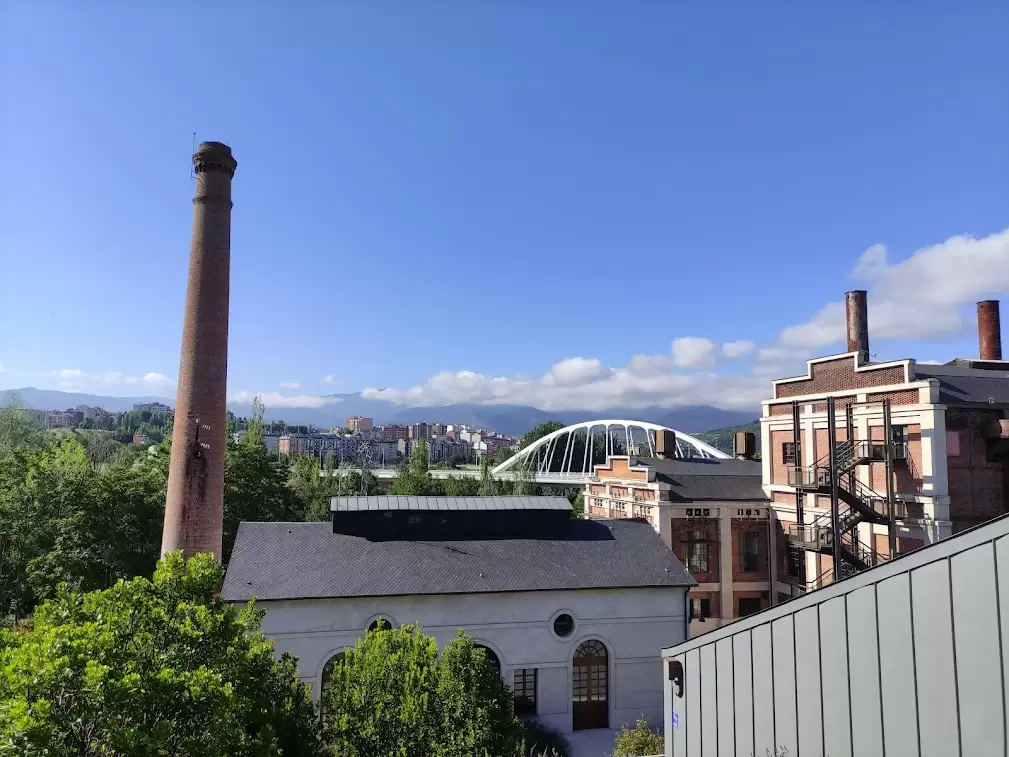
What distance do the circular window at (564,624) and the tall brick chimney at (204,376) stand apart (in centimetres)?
1343

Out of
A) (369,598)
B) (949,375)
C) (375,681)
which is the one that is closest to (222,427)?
(369,598)

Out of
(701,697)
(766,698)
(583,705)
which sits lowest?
(583,705)

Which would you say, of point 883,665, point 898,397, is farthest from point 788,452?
point 883,665

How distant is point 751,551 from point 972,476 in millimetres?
10617

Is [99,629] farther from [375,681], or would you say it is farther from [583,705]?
[583,705]

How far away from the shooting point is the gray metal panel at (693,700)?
973cm

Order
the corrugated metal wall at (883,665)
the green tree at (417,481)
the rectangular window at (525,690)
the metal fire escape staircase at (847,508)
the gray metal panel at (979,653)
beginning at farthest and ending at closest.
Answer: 1. the green tree at (417,481)
2. the metal fire escape staircase at (847,508)
3. the rectangular window at (525,690)
4. the corrugated metal wall at (883,665)
5. the gray metal panel at (979,653)

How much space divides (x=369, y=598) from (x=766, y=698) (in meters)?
14.6

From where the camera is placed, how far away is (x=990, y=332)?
1282 inches

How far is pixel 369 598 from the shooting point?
66.1 ft

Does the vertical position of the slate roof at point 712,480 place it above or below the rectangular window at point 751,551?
above

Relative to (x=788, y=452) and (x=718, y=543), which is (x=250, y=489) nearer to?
(x=718, y=543)

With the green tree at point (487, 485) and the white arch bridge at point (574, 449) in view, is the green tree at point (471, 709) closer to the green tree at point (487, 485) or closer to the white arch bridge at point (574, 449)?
the green tree at point (487, 485)

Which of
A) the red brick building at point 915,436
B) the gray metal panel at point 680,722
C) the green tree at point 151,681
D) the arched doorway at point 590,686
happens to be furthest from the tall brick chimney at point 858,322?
the green tree at point 151,681
